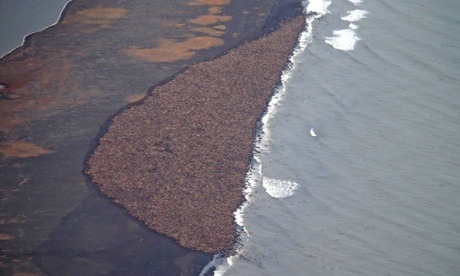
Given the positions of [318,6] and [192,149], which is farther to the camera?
[318,6]

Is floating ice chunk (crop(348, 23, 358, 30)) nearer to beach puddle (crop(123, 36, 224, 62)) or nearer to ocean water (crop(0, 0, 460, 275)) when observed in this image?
ocean water (crop(0, 0, 460, 275))

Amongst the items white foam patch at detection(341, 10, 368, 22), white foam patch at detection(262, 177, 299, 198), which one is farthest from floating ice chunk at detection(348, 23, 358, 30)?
white foam patch at detection(262, 177, 299, 198)

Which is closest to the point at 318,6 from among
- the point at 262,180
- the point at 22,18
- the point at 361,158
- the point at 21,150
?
the point at 361,158

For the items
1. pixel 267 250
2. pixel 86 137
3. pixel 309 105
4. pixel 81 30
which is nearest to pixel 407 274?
pixel 267 250

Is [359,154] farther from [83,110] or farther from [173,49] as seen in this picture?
[83,110]

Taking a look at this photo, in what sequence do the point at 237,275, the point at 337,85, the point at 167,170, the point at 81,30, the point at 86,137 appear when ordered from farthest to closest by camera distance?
the point at 81,30, the point at 337,85, the point at 86,137, the point at 167,170, the point at 237,275

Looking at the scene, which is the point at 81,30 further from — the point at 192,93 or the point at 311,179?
the point at 311,179

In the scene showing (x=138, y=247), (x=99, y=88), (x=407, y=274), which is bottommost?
(x=407, y=274)

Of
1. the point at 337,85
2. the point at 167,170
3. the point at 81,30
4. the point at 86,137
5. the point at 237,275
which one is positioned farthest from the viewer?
the point at 81,30
